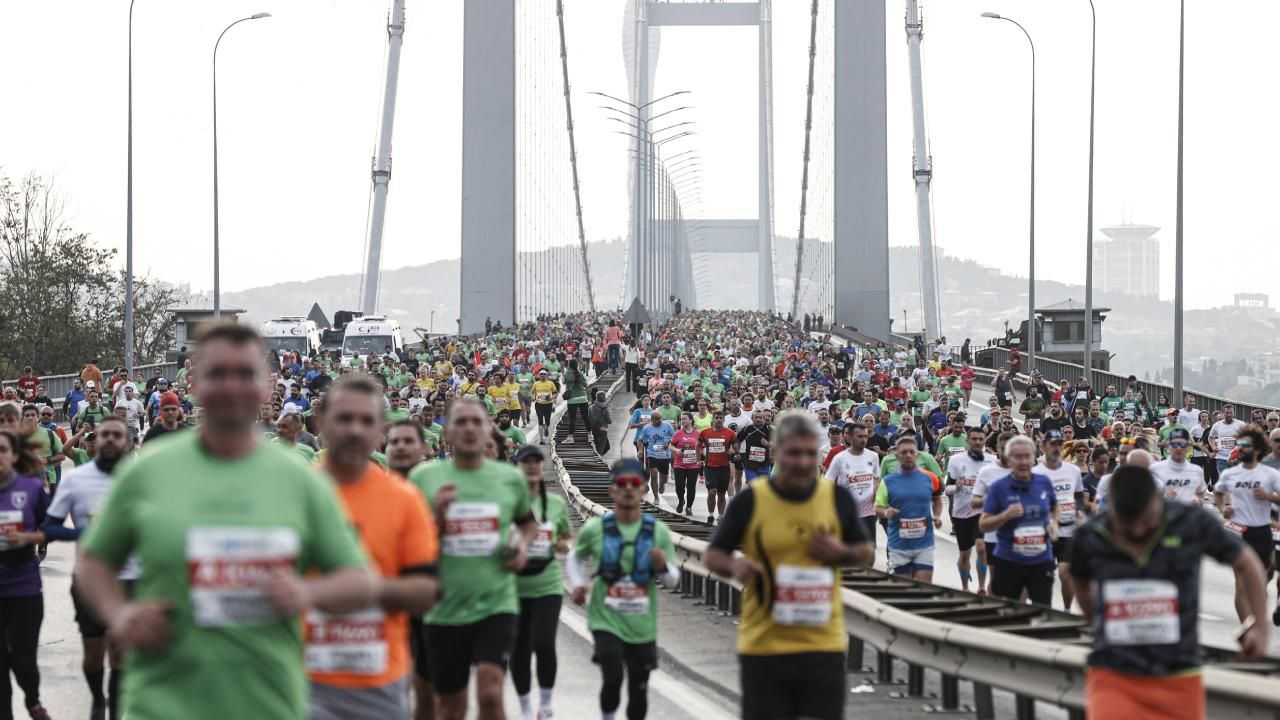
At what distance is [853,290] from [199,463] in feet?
241

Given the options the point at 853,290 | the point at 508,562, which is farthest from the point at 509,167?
the point at 508,562

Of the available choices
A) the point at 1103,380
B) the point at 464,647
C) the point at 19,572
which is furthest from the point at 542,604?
the point at 1103,380

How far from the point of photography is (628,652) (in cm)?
921

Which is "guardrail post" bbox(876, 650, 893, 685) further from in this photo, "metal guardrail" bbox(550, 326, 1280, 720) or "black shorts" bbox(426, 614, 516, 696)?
"black shorts" bbox(426, 614, 516, 696)

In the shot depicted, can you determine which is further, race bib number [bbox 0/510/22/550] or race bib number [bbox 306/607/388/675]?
race bib number [bbox 0/510/22/550]

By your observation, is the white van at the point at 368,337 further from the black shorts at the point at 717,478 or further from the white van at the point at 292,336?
the black shorts at the point at 717,478

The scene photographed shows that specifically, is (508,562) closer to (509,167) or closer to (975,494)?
(975,494)

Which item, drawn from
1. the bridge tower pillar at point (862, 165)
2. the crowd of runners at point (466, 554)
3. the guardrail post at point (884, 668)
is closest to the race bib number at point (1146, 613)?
the crowd of runners at point (466, 554)

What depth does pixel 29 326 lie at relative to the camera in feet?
217

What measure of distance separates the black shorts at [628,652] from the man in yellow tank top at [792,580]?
7.77 ft

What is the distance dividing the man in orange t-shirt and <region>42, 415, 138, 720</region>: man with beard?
3177 millimetres

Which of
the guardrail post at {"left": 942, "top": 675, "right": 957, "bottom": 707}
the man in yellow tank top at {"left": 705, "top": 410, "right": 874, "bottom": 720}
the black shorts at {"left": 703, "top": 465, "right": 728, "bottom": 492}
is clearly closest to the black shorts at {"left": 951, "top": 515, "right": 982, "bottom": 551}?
the guardrail post at {"left": 942, "top": 675, "right": 957, "bottom": 707}

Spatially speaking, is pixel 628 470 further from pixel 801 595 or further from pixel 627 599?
pixel 801 595

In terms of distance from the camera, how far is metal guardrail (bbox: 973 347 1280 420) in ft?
112
